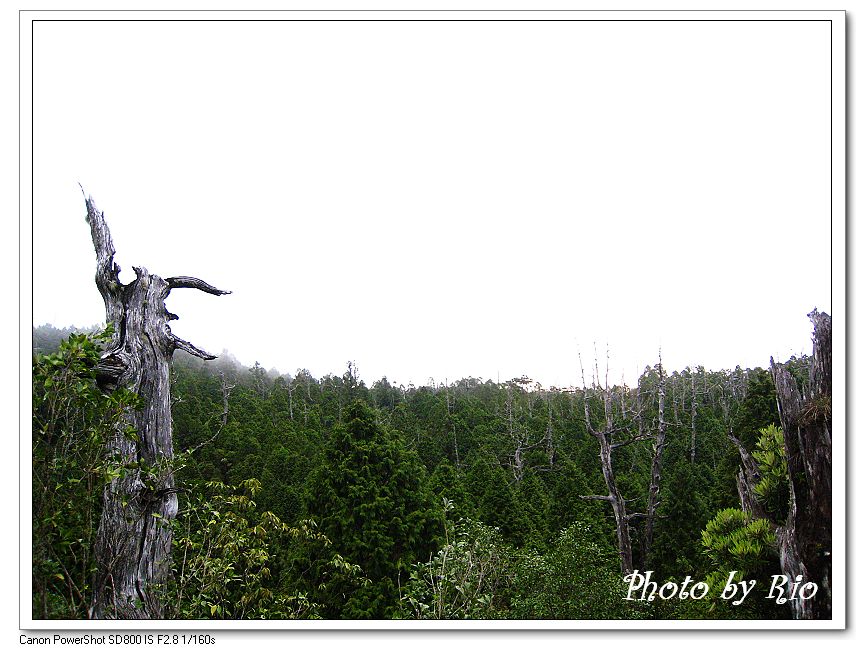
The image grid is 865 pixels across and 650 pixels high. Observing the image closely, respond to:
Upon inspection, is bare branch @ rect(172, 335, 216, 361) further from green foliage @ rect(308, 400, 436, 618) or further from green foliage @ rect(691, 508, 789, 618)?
green foliage @ rect(691, 508, 789, 618)

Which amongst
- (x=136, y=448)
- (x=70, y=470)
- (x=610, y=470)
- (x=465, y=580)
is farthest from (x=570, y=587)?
(x=70, y=470)

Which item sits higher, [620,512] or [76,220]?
[76,220]

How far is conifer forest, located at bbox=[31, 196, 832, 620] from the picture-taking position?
9.04 ft

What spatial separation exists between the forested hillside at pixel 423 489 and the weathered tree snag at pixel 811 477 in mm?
82

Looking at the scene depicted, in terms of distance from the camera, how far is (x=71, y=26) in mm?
3336

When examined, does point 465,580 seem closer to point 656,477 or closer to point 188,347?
point 188,347

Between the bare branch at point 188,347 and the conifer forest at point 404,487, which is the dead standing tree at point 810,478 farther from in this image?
the bare branch at point 188,347

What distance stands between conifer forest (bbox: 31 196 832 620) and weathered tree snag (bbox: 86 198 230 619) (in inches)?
0.4

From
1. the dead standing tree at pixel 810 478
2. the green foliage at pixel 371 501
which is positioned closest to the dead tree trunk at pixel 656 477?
the dead standing tree at pixel 810 478

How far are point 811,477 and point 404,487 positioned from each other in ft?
8.76

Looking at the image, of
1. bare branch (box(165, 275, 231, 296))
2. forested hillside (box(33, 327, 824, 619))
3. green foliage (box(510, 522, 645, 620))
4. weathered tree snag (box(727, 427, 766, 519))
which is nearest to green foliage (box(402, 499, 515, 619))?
forested hillside (box(33, 327, 824, 619))
